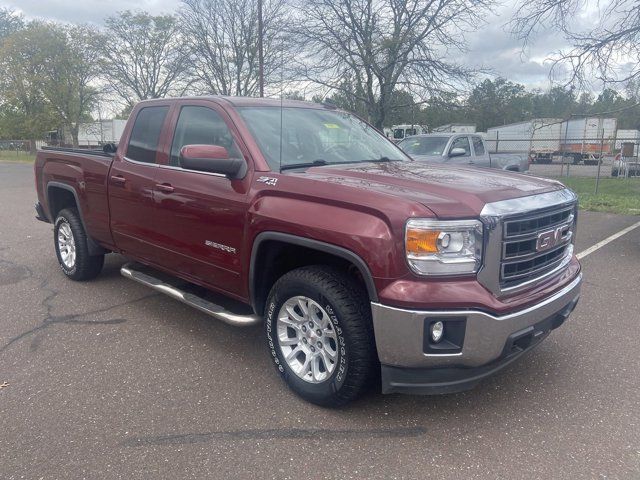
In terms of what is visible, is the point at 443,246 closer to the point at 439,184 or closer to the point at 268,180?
the point at 439,184

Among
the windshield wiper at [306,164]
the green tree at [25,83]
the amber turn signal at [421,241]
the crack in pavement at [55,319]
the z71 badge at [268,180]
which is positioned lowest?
the crack in pavement at [55,319]

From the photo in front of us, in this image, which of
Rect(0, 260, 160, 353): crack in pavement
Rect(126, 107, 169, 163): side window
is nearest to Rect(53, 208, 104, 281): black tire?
Rect(0, 260, 160, 353): crack in pavement

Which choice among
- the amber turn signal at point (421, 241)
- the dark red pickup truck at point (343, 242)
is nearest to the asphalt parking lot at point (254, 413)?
the dark red pickup truck at point (343, 242)

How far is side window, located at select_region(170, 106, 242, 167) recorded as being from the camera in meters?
3.83

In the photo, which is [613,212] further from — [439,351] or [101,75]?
[101,75]

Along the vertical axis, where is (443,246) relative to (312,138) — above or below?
below

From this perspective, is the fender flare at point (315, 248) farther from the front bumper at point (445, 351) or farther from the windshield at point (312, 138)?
the windshield at point (312, 138)

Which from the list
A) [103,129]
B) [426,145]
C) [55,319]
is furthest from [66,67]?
[55,319]

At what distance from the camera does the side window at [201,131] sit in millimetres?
3826

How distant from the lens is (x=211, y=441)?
9.37ft

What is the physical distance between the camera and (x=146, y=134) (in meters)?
4.66

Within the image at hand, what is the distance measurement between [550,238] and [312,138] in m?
1.89

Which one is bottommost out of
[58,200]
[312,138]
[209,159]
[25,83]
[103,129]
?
[58,200]

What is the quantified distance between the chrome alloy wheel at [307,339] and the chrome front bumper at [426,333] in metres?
0.38
